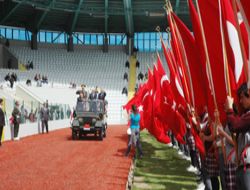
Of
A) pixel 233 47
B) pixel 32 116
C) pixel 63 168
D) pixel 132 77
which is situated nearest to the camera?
pixel 233 47

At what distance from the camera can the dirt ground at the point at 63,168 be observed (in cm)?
931

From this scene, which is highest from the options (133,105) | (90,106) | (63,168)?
(90,106)

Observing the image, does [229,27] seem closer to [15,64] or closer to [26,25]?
[15,64]

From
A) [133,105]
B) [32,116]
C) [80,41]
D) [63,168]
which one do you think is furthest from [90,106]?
[80,41]

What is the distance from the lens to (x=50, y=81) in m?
42.5

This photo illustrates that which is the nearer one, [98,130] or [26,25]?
[98,130]

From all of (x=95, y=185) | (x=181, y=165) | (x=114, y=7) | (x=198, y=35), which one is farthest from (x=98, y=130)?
(x=114, y=7)

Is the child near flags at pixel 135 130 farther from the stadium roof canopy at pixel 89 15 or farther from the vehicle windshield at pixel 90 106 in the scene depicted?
the stadium roof canopy at pixel 89 15

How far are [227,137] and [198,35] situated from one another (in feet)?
7.72

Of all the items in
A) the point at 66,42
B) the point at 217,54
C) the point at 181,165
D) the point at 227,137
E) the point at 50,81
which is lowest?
the point at 181,165

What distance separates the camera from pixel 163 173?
10.9 m

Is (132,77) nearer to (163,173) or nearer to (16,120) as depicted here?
(16,120)

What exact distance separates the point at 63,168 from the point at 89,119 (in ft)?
30.6

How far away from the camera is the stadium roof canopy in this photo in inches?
1692
